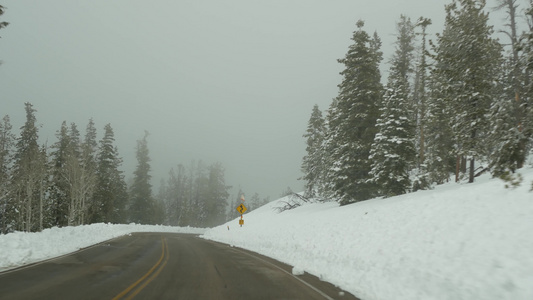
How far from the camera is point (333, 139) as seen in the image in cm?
2711

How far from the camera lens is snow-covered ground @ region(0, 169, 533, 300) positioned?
6652 mm

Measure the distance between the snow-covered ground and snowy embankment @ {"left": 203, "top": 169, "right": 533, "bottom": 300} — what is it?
17mm

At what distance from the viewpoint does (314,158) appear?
1729 inches

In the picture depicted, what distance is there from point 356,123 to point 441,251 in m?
17.8

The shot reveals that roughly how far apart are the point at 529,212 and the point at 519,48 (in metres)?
7.02

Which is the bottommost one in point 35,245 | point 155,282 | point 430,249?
point 155,282

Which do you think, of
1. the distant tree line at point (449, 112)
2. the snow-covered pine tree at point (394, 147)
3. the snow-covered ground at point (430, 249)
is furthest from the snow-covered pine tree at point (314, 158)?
the snow-covered ground at point (430, 249)

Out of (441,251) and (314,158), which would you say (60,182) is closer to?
(314,158)

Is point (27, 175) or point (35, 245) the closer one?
point (35, 245)

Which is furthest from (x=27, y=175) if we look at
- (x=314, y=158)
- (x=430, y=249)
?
(x=430, y=249)

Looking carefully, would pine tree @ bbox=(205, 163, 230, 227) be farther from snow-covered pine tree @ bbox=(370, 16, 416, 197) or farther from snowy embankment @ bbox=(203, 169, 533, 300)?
snowy embankment @ bbox=(203, 169, 533, 300)

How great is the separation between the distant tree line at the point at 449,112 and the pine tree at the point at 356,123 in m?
0.07

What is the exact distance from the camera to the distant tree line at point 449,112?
1359 cm

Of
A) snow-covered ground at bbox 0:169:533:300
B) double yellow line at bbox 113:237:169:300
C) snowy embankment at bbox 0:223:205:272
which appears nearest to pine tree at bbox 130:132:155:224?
snowy embankment at bbox 0:223:205:272
